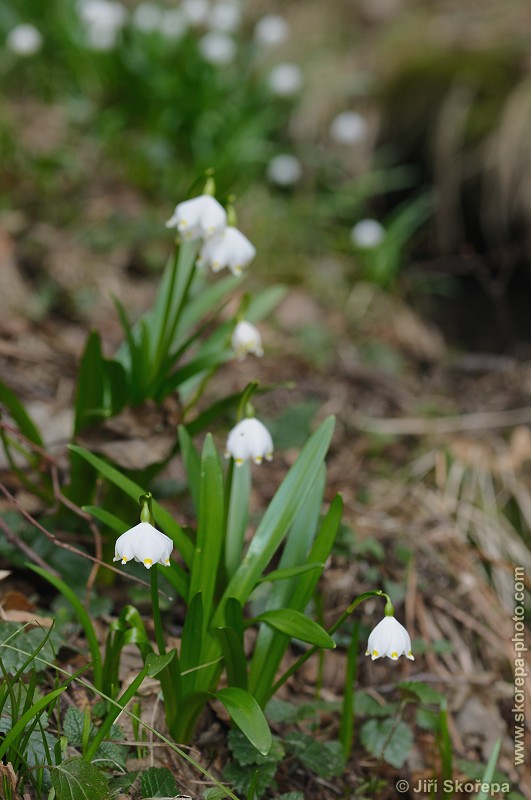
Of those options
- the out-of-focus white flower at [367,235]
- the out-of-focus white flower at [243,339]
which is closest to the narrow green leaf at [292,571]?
the out-of-focus white flower at [243,339]

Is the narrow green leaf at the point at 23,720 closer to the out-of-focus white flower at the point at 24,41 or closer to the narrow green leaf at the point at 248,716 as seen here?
the narrow green leaf at the point at 248,716

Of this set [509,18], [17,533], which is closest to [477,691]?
[17,533]

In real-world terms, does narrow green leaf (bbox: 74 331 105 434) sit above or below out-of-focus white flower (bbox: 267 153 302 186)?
below

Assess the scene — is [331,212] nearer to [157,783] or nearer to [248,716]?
[248,716]

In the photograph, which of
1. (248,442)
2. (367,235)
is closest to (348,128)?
(367,235)

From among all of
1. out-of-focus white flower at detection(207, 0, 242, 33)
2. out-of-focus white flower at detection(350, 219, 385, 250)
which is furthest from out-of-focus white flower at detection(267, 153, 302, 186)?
out-of-focus white flower at detection(207, 0, 242, 33)

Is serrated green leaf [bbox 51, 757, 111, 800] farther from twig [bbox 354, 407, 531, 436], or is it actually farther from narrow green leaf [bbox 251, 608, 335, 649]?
twig [bbox 354, 407, 531, 436]
